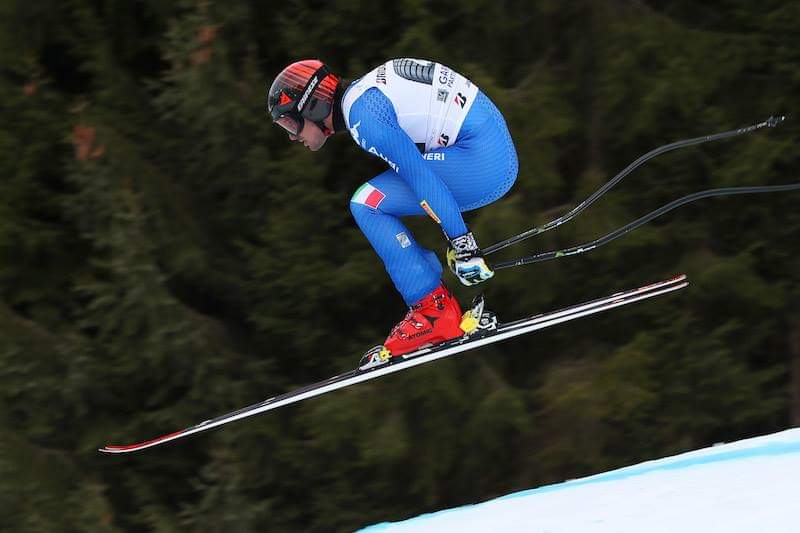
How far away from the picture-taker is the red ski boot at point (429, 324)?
386 cm

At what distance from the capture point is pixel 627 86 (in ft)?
20.7

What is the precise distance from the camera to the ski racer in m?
3.52

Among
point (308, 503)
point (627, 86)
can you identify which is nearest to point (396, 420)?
point (308, 503)

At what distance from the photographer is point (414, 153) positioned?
11.4 ft

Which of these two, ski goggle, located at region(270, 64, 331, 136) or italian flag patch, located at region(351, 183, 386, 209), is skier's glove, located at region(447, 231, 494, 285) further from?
ski goggle, located at region(270, 64, 331, 136)

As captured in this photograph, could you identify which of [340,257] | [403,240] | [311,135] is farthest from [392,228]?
[340,257]

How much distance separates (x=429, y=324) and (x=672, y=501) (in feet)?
4.05

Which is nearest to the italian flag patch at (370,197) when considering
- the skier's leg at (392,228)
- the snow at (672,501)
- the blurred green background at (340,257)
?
the skier's leg at (392,228)

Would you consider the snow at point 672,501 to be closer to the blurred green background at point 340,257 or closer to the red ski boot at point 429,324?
the red ski boot at point 429,324

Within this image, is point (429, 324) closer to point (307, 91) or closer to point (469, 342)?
point (469, 342)

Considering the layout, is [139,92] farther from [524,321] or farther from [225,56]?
[524,321]

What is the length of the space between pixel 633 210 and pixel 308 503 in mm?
3511

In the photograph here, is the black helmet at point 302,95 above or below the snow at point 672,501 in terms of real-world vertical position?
above

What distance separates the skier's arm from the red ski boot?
40 centimetres
